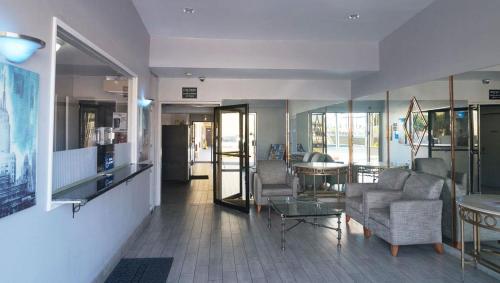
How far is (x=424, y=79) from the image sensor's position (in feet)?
14.2

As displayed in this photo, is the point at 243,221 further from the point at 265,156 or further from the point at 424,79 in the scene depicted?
the point at 424,79

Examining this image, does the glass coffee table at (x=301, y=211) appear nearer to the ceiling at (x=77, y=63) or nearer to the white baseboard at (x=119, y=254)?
the white baseboard at (x=119, y=254)

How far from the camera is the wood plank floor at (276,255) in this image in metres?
3.15

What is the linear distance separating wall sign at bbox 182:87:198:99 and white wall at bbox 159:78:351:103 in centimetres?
6

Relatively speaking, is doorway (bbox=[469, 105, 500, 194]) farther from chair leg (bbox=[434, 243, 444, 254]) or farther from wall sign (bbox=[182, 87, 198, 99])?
wall sign (bbox=[182, 87, 198, 99])

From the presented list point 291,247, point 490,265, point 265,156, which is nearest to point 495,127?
point 490,265

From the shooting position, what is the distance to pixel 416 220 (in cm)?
363

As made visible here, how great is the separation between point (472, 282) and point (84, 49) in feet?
13.9

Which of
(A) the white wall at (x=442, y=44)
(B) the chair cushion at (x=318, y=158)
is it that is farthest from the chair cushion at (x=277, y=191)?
(A) the white wall at (x=442, y=44)

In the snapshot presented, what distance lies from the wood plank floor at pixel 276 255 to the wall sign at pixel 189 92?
2552 millimetres

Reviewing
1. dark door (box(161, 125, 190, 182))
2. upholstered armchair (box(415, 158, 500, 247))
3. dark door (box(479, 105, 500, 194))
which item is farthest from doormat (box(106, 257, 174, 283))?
dark door (box(161, 125, 190, 182))

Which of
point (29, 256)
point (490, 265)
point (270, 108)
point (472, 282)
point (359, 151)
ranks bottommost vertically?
point (472, 282)

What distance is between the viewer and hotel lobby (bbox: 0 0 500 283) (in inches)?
80.0

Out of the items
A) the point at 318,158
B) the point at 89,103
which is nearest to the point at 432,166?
the point at 318,158
